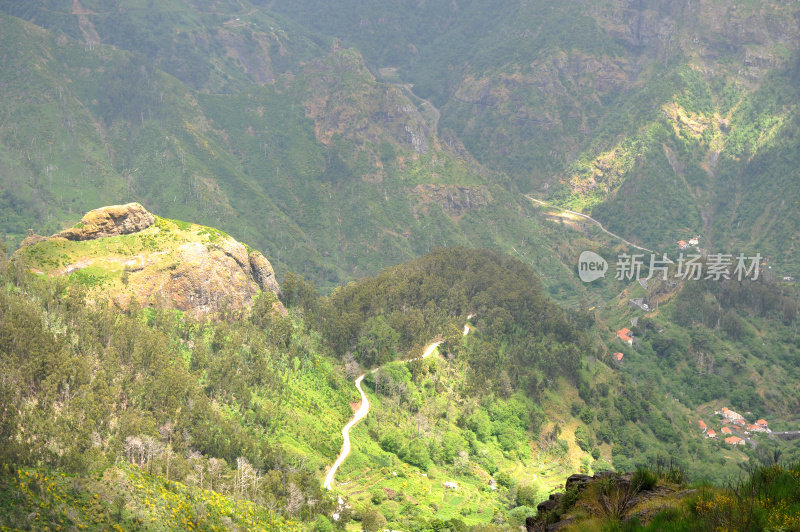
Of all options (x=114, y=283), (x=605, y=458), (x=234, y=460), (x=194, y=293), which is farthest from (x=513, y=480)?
(x=114, y=283)

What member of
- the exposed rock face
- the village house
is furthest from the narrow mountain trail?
the village house

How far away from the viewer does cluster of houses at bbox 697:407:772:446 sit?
14312 centimetres

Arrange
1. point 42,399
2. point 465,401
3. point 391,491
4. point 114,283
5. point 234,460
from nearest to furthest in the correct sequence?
point 42,399 < point 234,460 < point 391,491 < point 114,283 < point 465,401

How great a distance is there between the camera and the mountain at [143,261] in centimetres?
8800

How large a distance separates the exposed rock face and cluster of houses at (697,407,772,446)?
125 m

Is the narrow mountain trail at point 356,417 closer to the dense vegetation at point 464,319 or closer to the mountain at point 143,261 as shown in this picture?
the dense vegetation at point 464,319

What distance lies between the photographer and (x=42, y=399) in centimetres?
6378

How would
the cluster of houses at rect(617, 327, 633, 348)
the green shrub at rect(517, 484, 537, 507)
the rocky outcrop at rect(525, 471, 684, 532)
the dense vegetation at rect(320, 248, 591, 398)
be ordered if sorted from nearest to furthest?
the rocky outcrop at rect(525, 471, 684, 532)
the green shrub at rect(517, 484, 537, 507)
the dense vegetation at rect(320, 248, 591, 398)
the cluster of houses at rect(617, 327, 633, 348)

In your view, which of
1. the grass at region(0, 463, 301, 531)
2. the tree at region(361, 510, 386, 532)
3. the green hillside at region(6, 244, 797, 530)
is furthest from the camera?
the tree at region(361, 510, 386, 532)

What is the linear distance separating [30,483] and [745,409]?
15774cm

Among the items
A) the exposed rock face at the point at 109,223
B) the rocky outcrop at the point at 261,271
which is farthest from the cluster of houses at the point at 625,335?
the exposed rock face at the point at 109,223

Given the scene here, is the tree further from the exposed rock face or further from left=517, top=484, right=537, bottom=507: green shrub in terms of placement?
A: the exposed rock face

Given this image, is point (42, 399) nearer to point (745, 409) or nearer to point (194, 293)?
point (194, 293)

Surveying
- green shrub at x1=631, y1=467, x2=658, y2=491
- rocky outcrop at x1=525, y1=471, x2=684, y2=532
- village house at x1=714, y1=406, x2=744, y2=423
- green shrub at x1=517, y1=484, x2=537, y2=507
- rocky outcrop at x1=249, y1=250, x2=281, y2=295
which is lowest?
green shrub at x1=517, y1=484, x2=537, y2=507
